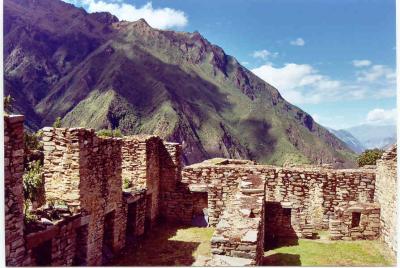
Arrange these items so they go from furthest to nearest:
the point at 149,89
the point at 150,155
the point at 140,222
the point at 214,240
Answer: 1. the point at 149,89
2. the point at 150,155
3. the point at 140,222
4. the point at 214,240

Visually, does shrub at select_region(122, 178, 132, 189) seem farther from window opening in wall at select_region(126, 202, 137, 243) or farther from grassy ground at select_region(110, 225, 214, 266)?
grassy ground at select_region(110, 225, 214, 266)

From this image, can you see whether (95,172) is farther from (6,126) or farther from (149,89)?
(149,89)

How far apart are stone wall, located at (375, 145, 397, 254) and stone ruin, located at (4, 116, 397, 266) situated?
0.03 metres

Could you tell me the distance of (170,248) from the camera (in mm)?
13969

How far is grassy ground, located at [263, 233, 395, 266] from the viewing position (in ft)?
42.0

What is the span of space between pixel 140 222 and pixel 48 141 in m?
5.55

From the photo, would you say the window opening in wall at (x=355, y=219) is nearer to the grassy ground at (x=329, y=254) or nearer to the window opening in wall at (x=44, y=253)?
the grassy ground at (x=329, y=254)

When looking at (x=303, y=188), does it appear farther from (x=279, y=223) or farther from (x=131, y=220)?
(x=131, y=220)

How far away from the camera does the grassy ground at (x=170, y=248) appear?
41.4 ft

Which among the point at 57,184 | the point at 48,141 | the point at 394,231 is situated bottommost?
the point at 394,231

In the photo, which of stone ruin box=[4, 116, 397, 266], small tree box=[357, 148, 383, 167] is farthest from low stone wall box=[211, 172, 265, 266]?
small tree box=[357, 148, 383, 167]

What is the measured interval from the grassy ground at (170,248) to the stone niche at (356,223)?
458 cm

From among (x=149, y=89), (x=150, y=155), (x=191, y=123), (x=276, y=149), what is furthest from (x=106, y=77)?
(x=150, y=155)

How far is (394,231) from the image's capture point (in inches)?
517
